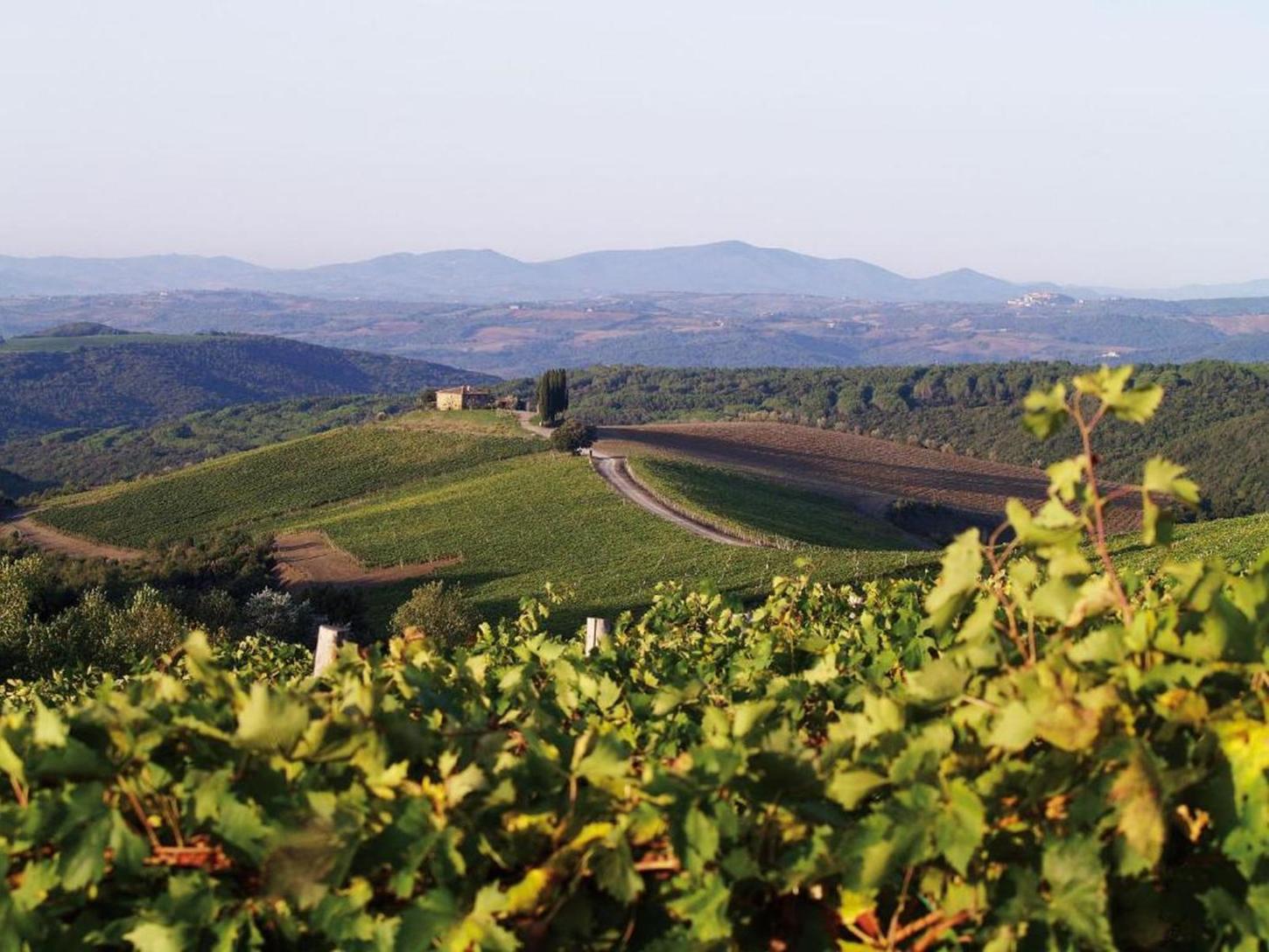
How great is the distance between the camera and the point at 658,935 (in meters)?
2.41

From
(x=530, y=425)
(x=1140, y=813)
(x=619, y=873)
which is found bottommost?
(x=530, y=425)

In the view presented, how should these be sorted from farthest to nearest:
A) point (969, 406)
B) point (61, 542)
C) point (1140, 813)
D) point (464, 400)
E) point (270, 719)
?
1. point (969, 406)
2. point (464, 400)
3. point (61, 542)
4. point (270, 719)
5. point (1140, 813)

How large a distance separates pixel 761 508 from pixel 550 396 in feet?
93.0

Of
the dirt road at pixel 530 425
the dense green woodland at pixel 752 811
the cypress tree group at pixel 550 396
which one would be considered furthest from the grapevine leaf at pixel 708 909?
the cypress tree group at pixel 550 396

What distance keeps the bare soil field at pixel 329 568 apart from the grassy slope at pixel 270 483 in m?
10.2

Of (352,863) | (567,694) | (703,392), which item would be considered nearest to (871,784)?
(352,863)

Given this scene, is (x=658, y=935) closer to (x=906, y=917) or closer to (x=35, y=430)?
(x=906, y=917)

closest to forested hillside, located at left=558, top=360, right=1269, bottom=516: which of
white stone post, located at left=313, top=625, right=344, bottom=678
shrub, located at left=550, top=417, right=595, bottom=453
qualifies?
shrub, located at left=550, top=417, right=595, bottom=453

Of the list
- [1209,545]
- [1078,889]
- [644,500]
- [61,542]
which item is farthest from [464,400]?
[1078,889]

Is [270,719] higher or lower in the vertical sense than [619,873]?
higher

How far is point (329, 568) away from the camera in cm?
5628

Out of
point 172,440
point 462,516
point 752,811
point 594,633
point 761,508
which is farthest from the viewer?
point 172,440

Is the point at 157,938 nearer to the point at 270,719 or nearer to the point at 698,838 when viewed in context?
the point at 270,719

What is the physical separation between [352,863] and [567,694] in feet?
4.68
